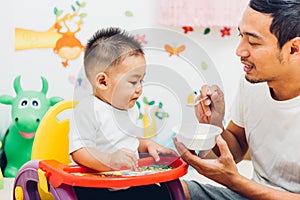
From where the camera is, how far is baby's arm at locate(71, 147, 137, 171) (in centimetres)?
98

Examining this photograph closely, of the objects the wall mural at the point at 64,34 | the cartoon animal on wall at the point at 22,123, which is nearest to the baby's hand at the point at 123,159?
the cartoon animal on wall at the point at 22,123

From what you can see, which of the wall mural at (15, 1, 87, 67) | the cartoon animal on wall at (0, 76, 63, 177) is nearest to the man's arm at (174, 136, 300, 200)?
the cartoon animal on wall at (0, 76, 63, 177)

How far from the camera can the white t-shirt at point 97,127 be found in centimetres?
99

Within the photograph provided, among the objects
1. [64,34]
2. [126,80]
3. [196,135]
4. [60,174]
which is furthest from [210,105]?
[64,34]

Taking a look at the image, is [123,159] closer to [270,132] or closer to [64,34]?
[270,132]

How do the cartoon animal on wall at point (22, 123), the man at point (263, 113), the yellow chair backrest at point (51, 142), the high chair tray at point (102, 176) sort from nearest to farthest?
the high chair tray at point (102, 176) < the man at point (263, 113) < the yellow chair backrest at point (51, 142) < the cartoon animal on wall at point (22, 123)

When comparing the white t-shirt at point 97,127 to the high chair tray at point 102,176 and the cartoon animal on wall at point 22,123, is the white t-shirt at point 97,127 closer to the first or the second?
the high chair tray at point 102,176

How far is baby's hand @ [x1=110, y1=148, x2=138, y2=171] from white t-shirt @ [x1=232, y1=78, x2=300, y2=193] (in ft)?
1.10

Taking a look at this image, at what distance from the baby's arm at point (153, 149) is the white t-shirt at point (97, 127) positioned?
2.3 inches

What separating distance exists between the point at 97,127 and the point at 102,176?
9 cm

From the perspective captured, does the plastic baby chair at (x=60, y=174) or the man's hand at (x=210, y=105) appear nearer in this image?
the plastic baby chair at (x=60, y=174)

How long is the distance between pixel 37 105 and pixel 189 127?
3.54ft

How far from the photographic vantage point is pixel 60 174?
0.97m

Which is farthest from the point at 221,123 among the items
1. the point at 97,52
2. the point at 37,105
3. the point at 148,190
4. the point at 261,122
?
the point at 37,105
